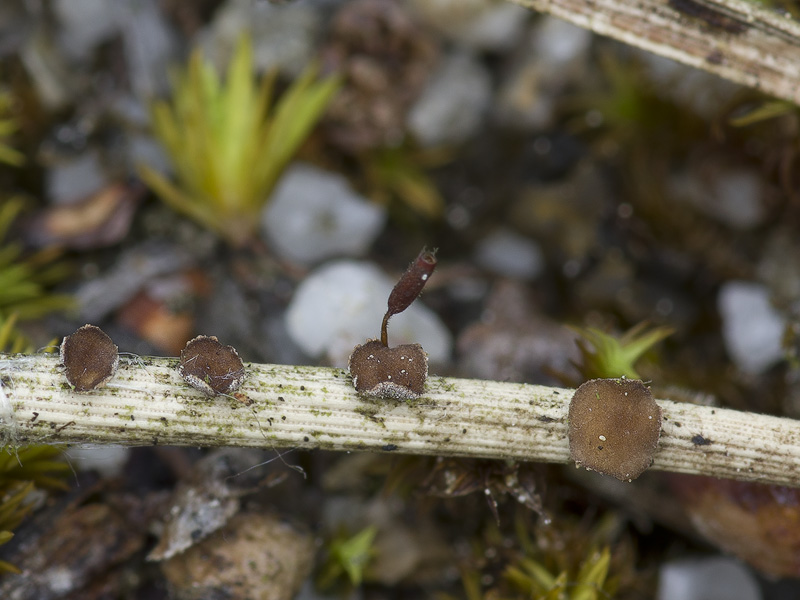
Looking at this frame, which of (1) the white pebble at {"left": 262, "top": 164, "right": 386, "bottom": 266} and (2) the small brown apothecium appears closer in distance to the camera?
(2) the small brown apothecium

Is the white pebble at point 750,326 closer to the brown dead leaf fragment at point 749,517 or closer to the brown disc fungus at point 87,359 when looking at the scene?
the brown dead leaf fragment at point 749,517

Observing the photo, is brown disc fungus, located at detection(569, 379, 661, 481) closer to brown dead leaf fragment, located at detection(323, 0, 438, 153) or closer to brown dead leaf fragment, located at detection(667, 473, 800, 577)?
brown dead leaf fragment, located at detection(667, 473, 800, 577)

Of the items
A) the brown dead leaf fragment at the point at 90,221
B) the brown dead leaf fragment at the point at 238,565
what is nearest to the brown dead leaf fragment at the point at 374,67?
the brown dead leaf fragment at the point at 90,221

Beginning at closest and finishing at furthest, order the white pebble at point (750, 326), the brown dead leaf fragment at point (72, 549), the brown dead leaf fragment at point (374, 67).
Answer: the brown dead leaf fragment at point (72, 549), the white pebble at point (750, 326), the brown dead leaf fragment at point (374, 67)

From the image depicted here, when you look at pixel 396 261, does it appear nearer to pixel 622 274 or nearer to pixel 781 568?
pixel 622 274

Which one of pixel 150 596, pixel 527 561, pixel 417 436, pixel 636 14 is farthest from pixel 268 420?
pixel 636 14

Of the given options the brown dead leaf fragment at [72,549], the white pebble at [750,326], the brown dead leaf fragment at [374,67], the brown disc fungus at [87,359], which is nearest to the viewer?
the brown disc fungus at [87,359]

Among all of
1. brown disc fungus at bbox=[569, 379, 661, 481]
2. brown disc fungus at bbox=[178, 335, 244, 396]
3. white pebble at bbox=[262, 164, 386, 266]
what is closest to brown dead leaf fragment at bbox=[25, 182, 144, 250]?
white pebble at bbox=[262, 164, 386, 266]
